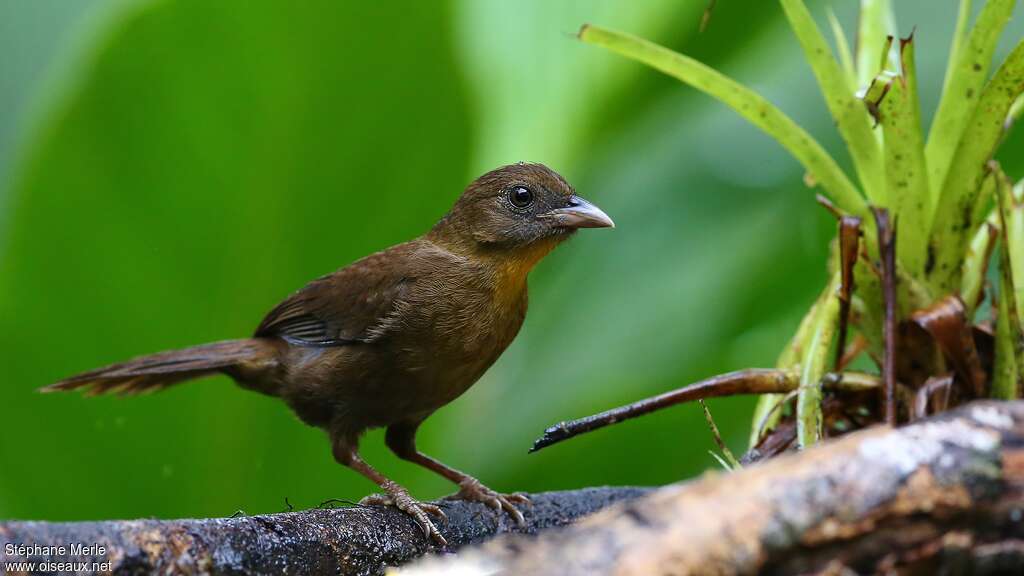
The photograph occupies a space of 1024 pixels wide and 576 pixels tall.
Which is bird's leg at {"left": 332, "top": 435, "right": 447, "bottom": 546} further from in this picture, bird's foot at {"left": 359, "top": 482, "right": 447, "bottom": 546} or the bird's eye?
the bird's eye

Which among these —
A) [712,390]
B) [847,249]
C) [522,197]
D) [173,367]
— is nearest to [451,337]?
[522,197]

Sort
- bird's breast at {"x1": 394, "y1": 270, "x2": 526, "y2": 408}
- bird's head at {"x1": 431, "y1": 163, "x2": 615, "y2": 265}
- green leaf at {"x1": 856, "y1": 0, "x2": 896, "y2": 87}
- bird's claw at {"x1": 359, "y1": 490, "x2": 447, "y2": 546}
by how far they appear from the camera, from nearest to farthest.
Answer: bird's claw at {"x1": 359, "y1": 490, "x2": 447, "y2": 546} → green leaf at {"x1": 856, "y1": 0, "x2": 896, "y2": 87} → bird's breast at {"x1": 394, "y1": 270, "x2": 526, "y2": 408} → bird's head at {"x1": 431, "y1": 163, "x2": 615, "y2": 265}

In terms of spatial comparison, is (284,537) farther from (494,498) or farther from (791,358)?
(791,358)

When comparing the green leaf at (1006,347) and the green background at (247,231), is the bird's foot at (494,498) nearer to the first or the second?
the green background at (247,231)

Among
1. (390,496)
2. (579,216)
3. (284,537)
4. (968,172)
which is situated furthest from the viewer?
(579,216)

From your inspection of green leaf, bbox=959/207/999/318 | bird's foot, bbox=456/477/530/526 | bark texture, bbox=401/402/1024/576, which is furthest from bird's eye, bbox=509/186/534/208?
bark texture, bbox=401/402/1024/576

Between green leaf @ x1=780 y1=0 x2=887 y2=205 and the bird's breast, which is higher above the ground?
green leaf @ x1=780 y1=0 x2=887 y2=205
